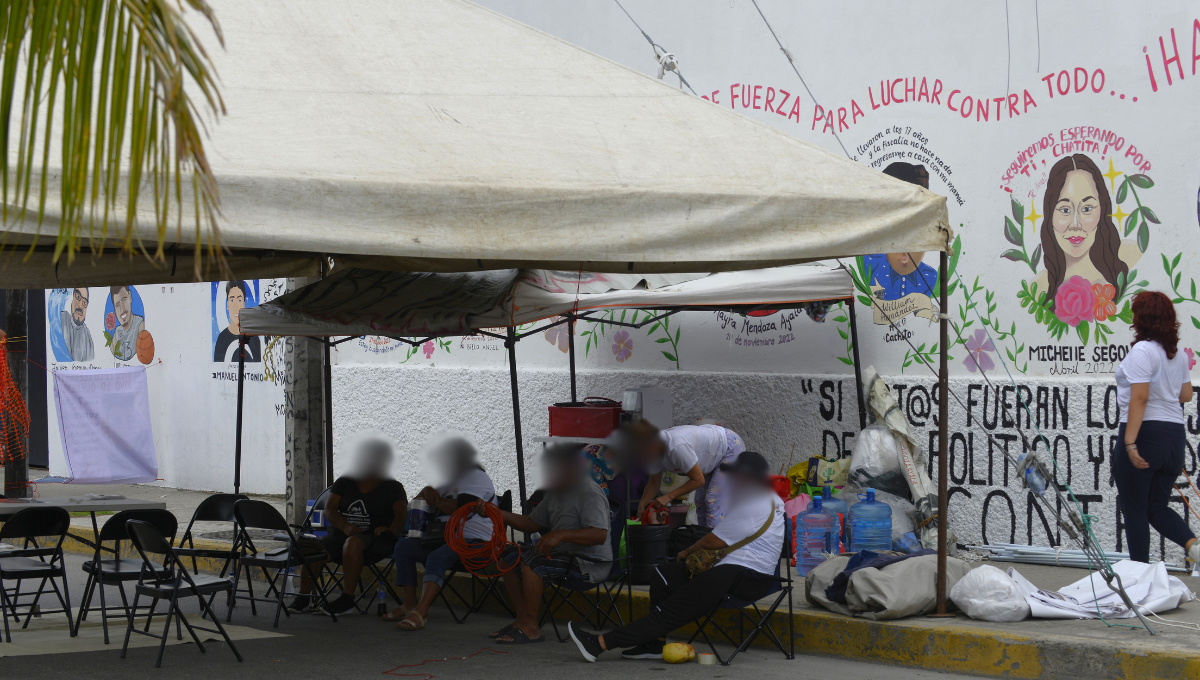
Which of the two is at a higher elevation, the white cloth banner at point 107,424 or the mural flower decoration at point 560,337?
the mural flower decoration at point 560,337

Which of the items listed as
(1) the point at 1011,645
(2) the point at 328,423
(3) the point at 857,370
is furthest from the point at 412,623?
(3) the point at 857,370

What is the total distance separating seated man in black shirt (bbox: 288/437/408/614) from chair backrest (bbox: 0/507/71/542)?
159 cm

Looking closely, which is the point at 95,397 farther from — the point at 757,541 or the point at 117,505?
the point at 757,541

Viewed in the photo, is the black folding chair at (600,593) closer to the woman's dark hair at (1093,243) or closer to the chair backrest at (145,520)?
the chair backrest at (145,520)

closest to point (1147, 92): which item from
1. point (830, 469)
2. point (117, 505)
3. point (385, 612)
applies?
point (830, 469)

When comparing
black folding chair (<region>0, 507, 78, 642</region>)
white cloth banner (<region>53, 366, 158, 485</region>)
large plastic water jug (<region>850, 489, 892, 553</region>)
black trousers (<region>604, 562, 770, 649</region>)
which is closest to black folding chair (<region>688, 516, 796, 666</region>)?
black trousers (<region>604, 562, 770, 649</region>)

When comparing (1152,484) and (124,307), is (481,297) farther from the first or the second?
(124,307)

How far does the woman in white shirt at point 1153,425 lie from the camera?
22.4ft

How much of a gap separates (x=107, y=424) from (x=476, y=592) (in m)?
9.16

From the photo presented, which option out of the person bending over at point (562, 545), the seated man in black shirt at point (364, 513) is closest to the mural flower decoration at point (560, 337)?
the seated man in black shirt at point (364, 513)

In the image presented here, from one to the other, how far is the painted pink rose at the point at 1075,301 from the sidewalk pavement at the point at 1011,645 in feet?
6.53

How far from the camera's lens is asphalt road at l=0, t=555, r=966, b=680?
605cm

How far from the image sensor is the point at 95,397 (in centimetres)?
1534

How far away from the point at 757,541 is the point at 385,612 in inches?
117
